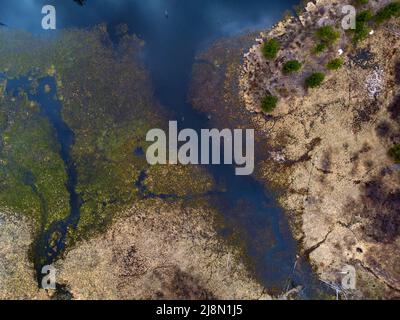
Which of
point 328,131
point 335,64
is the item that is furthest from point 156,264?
point 335,64

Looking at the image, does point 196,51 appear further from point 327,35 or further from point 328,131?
point 328,131

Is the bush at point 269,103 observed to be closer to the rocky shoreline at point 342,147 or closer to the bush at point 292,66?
the rocky shoreline at point 342,147

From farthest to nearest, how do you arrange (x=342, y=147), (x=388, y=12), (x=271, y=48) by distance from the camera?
(x=342, y=147)
(x=271, y=48)
(x=388, y=12)

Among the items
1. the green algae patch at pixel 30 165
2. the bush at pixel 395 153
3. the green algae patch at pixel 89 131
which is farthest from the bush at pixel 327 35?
the green algae patch at pixel 30 165

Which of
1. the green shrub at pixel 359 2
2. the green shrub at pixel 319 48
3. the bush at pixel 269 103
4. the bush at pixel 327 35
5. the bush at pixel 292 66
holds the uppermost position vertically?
the green shrub at pixel 359 2

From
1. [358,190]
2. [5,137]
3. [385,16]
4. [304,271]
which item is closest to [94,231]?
[5,137]

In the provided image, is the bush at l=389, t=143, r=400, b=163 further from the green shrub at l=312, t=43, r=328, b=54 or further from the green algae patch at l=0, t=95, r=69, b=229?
the green algae patch at l=0, t=95, r=69, b=229
